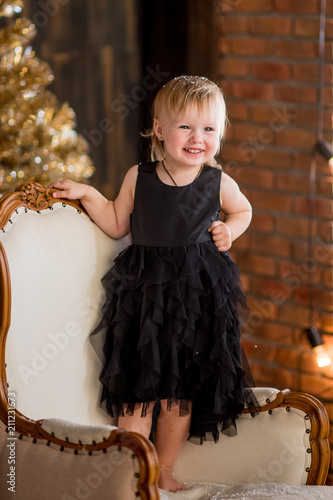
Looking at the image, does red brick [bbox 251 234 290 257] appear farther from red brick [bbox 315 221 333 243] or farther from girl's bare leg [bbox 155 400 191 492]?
girl's bare leg [bbox 155 400 191 492]

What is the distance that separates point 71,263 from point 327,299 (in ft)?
4.14

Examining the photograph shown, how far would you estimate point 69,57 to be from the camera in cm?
272

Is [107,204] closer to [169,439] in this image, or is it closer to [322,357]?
[169,439]

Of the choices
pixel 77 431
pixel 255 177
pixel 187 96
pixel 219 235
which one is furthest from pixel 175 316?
pixel 255 177

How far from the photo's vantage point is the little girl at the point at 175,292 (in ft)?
4.73

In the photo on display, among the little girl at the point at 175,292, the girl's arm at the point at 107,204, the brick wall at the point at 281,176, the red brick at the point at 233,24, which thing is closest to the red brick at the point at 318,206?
the brick wall at the point at 281,176

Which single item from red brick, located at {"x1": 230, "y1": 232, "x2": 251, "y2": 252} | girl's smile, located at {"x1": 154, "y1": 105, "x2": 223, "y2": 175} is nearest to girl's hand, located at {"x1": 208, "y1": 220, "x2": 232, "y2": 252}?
girl's smile, located at {"x1": 154, "y1": 105, "x2": 223, "y2": 175}

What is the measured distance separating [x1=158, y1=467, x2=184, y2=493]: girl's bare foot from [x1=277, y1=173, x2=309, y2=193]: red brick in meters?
1.28

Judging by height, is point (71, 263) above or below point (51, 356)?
above

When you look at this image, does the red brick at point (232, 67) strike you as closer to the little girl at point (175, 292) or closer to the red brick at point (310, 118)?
the red brick at point (310, 118)

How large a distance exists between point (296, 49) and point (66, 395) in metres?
1.57

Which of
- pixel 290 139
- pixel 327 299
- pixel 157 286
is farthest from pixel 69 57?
pixel 157 286

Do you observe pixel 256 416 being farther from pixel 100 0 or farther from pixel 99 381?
pixel 100 0

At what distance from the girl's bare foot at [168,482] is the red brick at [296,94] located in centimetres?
143
